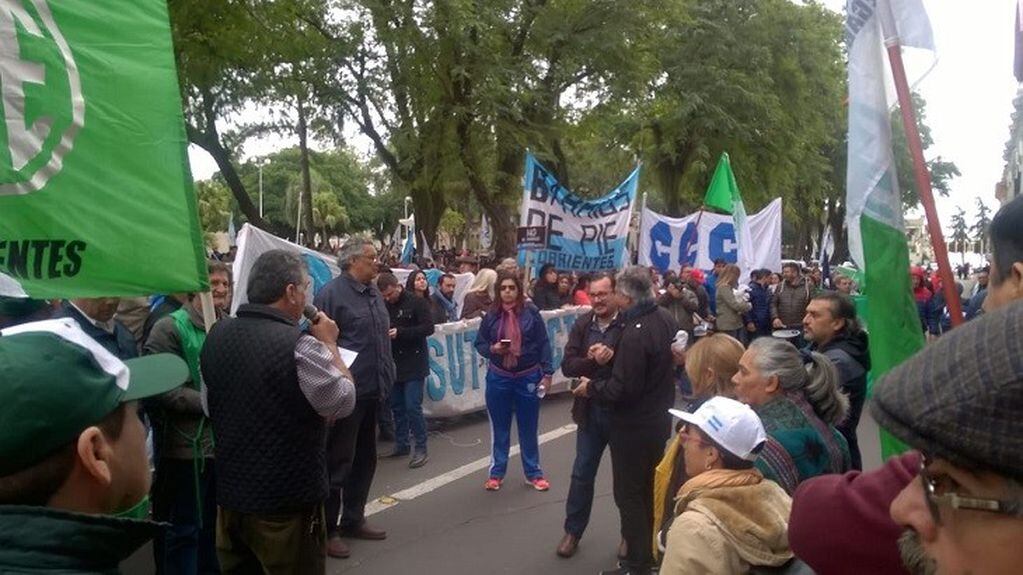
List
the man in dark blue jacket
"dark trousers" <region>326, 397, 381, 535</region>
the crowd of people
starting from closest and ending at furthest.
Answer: the crowd of people, "dark trousers" <region>326, 397, 381, 535</region>, the man in dark blue jacket

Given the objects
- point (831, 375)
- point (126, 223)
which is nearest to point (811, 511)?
point (831, 375)

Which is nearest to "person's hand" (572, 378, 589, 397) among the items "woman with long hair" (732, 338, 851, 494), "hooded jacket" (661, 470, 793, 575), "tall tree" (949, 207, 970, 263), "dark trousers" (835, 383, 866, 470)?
"dark trousers" (835, 383, 866, 470)

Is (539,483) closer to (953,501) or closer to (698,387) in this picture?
(698,387)

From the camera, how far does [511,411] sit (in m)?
7.11

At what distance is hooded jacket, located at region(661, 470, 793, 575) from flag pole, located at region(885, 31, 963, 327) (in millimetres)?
781

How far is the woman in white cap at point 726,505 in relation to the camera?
2.51 meters

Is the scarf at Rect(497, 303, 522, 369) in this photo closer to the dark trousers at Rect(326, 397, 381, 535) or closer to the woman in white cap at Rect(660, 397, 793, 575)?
the dark trousers at Rect(326, 397, 381, 535)

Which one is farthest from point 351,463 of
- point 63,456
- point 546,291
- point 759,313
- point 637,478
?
A: point 759,313

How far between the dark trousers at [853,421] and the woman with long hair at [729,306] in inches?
273

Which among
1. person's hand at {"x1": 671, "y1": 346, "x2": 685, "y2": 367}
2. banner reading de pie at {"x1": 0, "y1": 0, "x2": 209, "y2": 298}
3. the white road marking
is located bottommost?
the white road marking

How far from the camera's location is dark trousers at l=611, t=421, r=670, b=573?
5.12m

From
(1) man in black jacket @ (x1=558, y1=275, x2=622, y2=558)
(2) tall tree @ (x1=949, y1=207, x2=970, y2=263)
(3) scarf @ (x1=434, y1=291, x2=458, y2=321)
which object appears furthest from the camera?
(2) tall tree @ (x1=949, y1=207, x2=970, y2=263)

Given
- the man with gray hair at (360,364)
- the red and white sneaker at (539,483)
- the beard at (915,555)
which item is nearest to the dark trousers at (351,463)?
the man with gray hair at (360,364)

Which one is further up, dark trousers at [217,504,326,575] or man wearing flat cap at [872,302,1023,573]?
man wearing flat cap at [872,302,1023,573]
